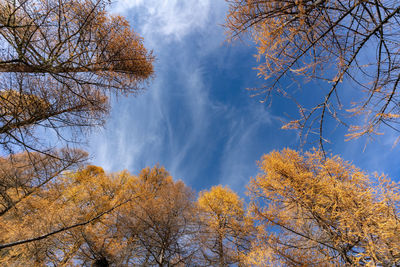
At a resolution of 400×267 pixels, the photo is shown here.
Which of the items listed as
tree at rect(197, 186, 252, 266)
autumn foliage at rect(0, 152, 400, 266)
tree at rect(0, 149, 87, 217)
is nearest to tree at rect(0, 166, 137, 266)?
autumn foliage at rect(0, 152, 400, 266)

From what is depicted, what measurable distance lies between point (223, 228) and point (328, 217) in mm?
5059

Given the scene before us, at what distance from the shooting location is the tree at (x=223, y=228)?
6.50 m

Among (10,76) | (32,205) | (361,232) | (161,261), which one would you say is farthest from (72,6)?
(32,205)

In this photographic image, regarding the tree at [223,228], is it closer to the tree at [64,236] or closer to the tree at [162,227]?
the tree at [162,227]

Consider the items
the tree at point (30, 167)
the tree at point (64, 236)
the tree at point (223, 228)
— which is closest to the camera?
the tree at point (30, 167)

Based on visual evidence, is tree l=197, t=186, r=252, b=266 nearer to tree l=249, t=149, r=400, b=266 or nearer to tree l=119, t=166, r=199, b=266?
tree l=119, t=166, r=199, b=266

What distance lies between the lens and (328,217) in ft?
13.4

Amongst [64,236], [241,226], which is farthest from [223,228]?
[64,236]

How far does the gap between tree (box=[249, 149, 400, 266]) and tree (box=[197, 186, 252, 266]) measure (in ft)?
8.23

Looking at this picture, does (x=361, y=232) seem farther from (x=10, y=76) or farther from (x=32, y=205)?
(x=32, y=205)

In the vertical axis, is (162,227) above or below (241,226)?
below

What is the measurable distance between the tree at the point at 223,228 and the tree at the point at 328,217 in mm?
2510

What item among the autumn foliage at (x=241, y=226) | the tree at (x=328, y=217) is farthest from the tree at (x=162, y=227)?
the tree at (x=328, y=217)

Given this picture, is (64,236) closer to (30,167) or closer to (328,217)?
(30,167)
